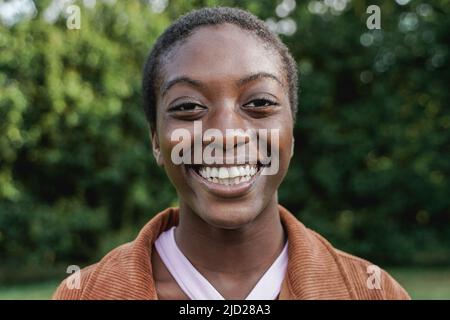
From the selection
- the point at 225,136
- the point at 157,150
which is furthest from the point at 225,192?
the point at 157,150

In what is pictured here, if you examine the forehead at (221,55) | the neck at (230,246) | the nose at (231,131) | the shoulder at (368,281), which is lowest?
the shoulder at (368,281)

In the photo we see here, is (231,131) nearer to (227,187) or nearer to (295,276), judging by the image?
(227,187)

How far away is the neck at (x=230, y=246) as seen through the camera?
6.40 ft

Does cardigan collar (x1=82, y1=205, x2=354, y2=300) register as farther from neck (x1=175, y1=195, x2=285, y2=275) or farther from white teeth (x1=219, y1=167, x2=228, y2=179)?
white teeth (x1=219, y1=167, x2=228, y2=179)

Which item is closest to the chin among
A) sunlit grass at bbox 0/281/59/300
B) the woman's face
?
the woman's face

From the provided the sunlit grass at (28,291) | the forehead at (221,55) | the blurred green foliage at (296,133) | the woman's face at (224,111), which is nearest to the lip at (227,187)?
the woman's face at (224,111)

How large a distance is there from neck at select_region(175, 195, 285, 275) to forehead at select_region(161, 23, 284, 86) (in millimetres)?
448

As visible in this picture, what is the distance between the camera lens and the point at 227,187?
1795mm

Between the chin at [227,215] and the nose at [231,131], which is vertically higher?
the nose at [231,131]

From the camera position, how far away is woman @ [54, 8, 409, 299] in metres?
1.79

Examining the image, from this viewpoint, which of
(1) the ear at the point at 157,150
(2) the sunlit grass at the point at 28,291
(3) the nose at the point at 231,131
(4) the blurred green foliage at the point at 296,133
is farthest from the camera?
(4) the blurred green foliage at the point at 296,133

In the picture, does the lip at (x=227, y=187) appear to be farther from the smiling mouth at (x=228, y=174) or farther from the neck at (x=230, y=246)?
the neck at (x=230, y=246)
